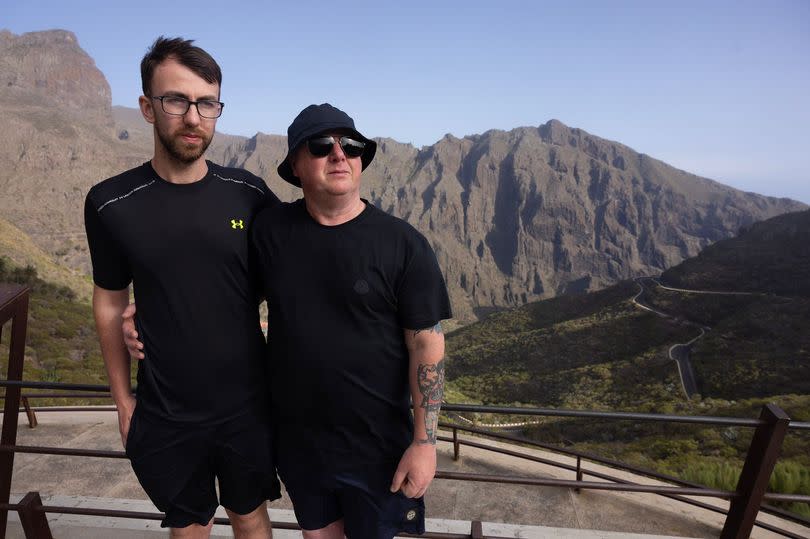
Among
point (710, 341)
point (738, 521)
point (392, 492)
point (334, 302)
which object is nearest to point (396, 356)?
point (334, 302)

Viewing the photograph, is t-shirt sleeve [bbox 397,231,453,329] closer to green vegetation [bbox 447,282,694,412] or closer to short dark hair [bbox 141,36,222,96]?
short dark hair [bbox 141,36,222,96]

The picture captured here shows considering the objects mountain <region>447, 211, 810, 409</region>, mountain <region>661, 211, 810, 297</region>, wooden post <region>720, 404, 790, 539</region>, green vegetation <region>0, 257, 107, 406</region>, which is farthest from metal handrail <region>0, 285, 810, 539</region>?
mountain <region>661, 211, 810, 297</region>

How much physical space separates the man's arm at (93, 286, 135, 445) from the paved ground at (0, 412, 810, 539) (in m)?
1.86

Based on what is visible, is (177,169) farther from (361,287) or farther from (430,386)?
(430,386)

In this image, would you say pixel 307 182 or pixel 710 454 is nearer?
pixel 307 182

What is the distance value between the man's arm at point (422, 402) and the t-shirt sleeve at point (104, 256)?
4.47 ft

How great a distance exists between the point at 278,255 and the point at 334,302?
0.33m

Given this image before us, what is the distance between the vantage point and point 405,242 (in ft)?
7.04

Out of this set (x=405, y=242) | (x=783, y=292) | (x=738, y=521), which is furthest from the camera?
(x=783, y=292)

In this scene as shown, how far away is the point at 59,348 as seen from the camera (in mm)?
21359

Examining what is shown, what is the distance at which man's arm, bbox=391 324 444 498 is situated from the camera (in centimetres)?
218

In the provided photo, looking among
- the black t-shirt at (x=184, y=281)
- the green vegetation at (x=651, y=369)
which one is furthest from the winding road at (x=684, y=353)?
the black t-shirt at (x=184, y=281)

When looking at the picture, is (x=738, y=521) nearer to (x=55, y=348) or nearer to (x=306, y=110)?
(x=306, y=110)

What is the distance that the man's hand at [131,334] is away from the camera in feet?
7.52
